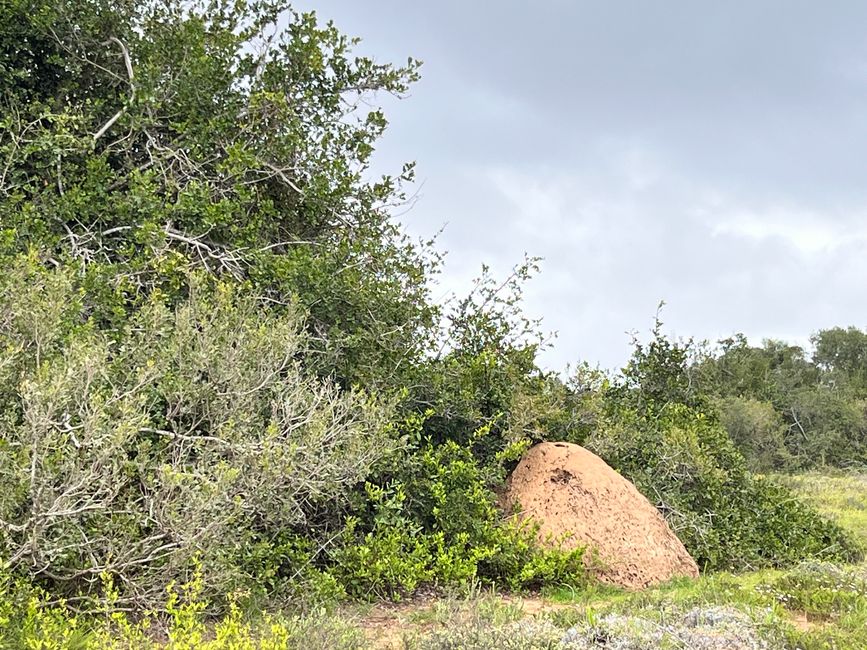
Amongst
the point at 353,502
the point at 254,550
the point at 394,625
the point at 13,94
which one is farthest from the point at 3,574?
the point at 13,94

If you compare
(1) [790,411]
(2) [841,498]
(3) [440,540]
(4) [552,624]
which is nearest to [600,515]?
(3) [440,540]

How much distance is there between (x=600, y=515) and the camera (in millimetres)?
7684

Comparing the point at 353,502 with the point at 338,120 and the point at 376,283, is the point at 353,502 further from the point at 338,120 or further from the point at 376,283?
the point at 338,120

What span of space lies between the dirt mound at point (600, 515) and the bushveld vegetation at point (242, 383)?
39 cm

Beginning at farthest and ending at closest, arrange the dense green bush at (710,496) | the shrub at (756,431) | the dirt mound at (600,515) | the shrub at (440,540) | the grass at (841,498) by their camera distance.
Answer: the shrub at (756,431)
the grass at (841,498)
the dense green bush at (710,496)
the dirt mound at (600,515)
the shrub at (440,540)

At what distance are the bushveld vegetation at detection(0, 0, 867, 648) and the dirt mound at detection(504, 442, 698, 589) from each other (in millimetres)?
385

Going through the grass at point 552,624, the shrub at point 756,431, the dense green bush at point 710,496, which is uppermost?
the shrub at point 756,431

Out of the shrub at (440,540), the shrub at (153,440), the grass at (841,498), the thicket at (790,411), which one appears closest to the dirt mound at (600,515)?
the shrub at (440,540)

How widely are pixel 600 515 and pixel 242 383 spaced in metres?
4.44

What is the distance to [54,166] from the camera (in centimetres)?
740

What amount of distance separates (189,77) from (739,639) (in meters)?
7.93

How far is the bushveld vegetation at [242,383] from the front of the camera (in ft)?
14.2

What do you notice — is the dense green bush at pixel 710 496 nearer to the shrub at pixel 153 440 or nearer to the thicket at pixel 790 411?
the shrub at pixel 153 440

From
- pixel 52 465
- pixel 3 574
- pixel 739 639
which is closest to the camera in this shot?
pixel 3 574
